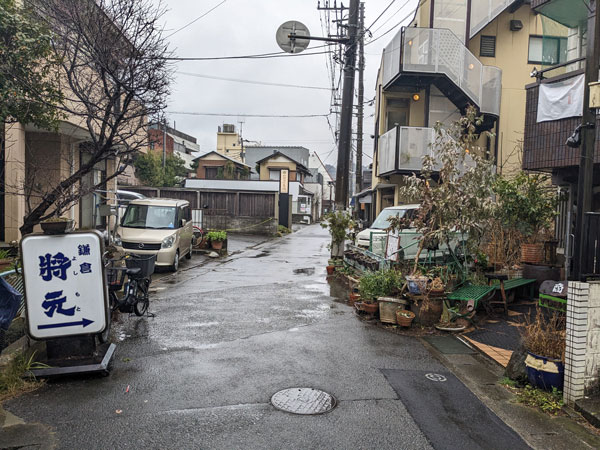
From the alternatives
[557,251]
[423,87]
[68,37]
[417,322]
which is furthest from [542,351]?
[423,87]

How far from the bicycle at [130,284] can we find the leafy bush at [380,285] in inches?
152

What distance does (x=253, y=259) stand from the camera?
54.8 ft

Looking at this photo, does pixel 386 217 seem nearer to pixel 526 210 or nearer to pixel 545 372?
pixel 526 210

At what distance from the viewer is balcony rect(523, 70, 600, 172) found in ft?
27.8

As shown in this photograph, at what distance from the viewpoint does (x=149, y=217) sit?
548 inches

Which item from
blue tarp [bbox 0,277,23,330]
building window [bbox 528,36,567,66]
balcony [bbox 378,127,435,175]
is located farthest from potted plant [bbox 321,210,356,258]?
blue tarp [bbox 0,277,23,330]

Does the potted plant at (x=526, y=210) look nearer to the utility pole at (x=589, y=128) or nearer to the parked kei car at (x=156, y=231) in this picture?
the utility pole at (x=589, y=128)

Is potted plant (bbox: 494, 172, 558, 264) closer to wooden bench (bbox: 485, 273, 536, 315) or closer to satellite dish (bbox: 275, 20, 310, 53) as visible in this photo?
wooden bench (bbox: 485, 273, 536, 315)

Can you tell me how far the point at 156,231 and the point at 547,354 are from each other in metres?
11.2

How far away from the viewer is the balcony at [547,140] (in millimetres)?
8469

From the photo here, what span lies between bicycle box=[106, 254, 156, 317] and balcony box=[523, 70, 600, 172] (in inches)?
314

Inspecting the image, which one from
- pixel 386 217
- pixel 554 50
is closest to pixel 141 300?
pixel 386 217

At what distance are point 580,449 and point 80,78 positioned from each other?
32.0ft

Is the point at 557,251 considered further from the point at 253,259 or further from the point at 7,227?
the point at 7,227
